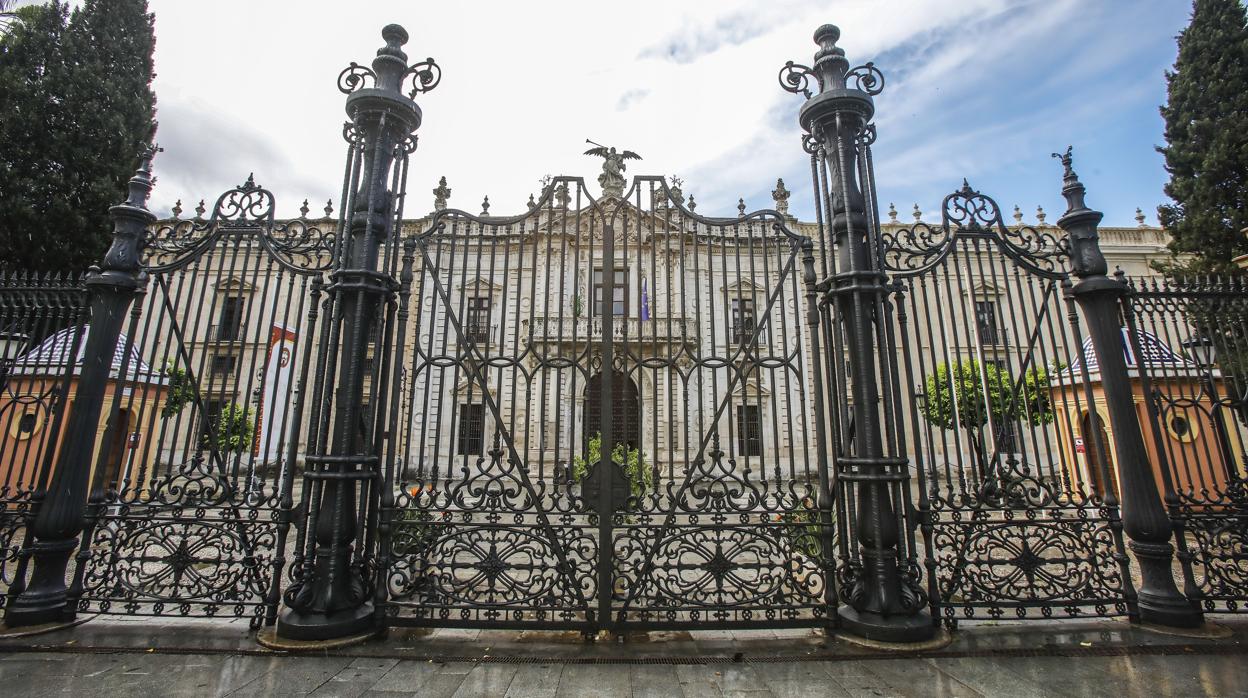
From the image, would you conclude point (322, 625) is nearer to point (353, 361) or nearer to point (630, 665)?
point (353, 361)

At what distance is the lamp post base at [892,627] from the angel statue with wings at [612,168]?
13.8ft

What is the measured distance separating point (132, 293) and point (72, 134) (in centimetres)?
1346

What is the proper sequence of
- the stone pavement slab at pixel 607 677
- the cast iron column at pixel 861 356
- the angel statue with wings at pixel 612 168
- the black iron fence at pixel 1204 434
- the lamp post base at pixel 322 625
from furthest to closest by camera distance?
the angel statue with wings at pixel 612 168 < the black iron fence at pixel 1204 434 < the cast iron column at pixel 861 356 < the lamp post base at pixel 322 625 < the stone pavement slab at pixel 607 677

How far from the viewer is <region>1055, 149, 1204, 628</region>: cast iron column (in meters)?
4.24

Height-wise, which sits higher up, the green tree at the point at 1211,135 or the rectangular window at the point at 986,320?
the green tree at the point at 1211,135

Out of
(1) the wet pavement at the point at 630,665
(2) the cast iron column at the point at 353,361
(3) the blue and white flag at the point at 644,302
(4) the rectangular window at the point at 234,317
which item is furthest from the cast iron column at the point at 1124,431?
(4) the rectangular window at the point at 234,317

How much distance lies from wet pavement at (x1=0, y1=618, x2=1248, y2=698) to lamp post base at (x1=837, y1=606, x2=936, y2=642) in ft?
0.43

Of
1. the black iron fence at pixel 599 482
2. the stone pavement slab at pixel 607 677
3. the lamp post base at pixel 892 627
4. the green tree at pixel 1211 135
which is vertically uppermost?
the green tree at pixel 1211 135

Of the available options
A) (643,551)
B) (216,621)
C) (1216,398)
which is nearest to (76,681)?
(216,621)

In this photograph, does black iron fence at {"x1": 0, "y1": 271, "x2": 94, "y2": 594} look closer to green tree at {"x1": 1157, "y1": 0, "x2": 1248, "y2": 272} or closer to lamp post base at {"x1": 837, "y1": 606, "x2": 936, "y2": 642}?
lamp post base at {"x1": 837, "y1": 606, "x2": 936, "y2": 642}

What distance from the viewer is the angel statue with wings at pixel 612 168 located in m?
5.23

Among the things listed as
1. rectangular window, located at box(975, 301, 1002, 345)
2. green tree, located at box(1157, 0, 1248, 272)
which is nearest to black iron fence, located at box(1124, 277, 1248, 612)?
rectangular window, located at box(975, 301, 1002, 345)

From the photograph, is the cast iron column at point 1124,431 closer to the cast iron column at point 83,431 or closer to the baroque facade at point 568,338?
the baroque facade at point 568,338

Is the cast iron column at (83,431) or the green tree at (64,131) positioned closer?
the cast iron column at (83,431)
